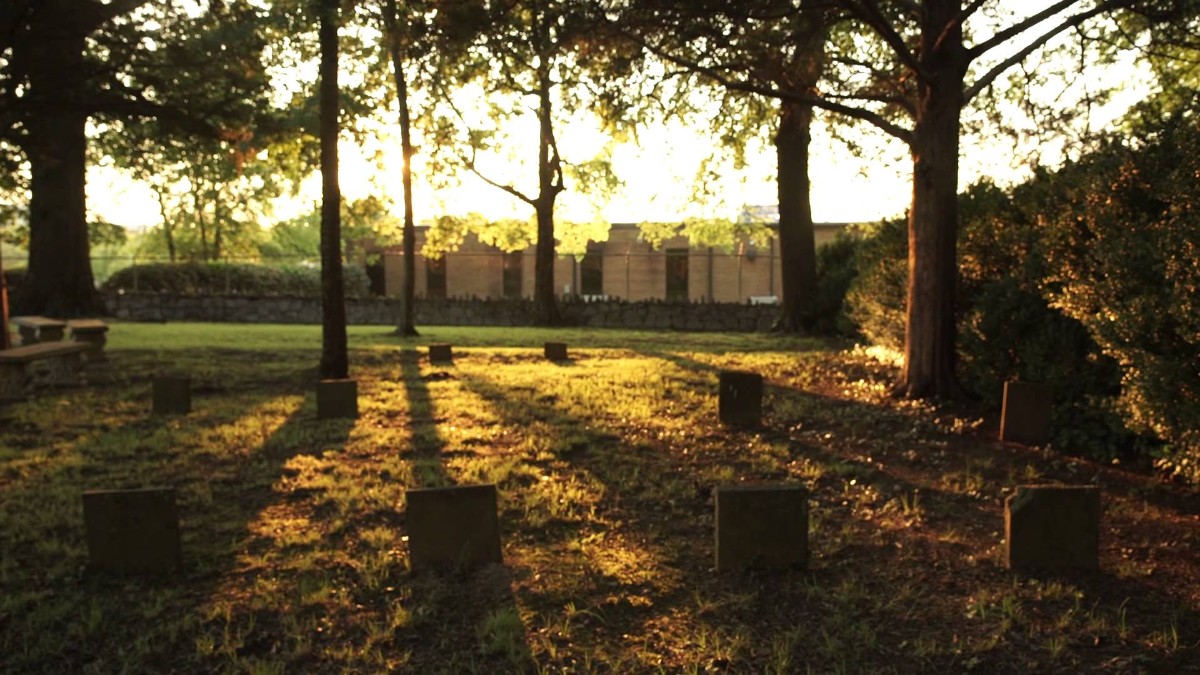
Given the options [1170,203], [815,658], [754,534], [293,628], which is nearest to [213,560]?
[293,628]

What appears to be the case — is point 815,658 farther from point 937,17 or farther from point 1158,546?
point 937,17

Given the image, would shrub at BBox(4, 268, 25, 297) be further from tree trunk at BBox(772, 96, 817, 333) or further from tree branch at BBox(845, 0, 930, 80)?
tree branch at BBox(845, 0, 930, 80)

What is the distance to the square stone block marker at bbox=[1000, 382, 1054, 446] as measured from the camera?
727 cm

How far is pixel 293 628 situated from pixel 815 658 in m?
2.15

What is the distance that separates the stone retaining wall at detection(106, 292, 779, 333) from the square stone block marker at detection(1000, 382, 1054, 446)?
2022 centimetres

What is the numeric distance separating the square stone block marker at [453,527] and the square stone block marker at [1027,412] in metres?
4.86

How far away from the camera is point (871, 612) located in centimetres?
394

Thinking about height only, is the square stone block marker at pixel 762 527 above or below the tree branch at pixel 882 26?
below

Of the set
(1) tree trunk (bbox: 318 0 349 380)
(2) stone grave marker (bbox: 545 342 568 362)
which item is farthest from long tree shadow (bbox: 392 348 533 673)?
(2) stone grave marker (bbox: 545 342 568 362)

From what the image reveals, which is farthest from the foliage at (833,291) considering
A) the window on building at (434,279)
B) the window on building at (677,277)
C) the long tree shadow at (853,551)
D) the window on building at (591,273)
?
the window on building at (434,279)

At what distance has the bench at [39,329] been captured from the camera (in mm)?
13505

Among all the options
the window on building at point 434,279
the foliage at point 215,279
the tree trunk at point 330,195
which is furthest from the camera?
the window on building at point 434,279

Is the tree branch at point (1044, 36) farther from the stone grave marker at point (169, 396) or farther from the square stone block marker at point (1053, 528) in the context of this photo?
the stone grave marker at point (169, 396)

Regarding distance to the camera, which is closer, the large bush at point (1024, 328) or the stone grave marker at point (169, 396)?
the large bush at point (1024, 328)
